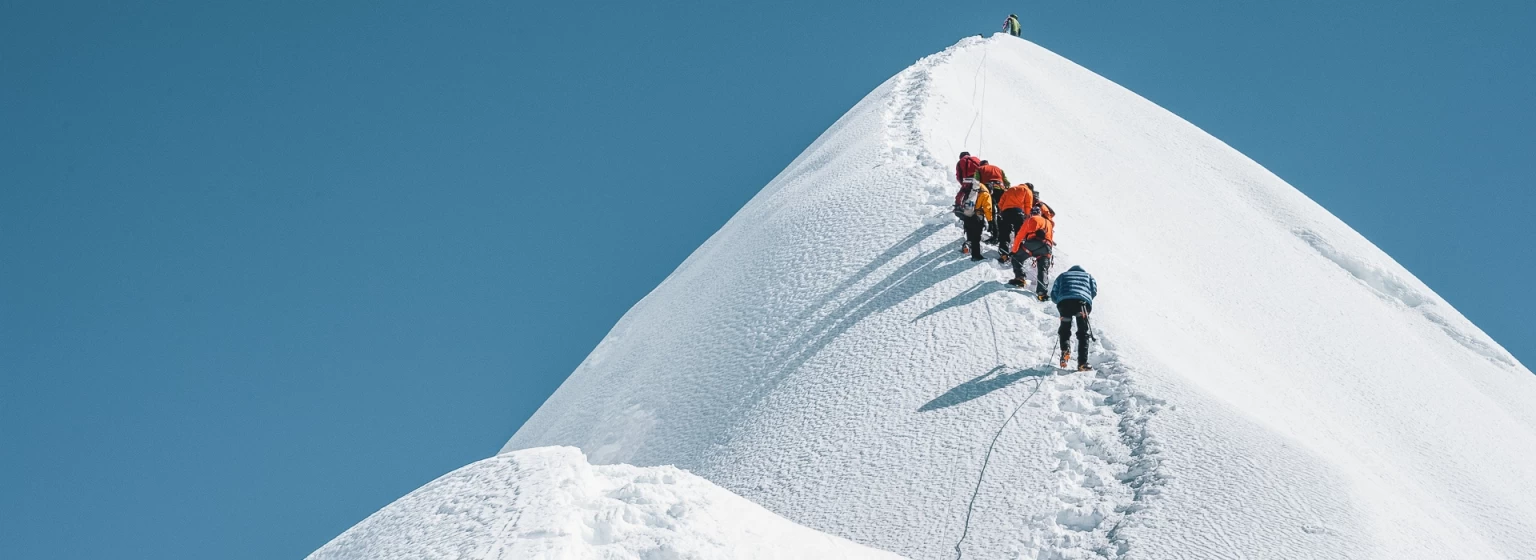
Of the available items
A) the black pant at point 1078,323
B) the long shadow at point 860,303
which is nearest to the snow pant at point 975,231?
the long shadow at point 860,303

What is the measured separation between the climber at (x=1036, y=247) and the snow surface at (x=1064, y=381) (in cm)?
36

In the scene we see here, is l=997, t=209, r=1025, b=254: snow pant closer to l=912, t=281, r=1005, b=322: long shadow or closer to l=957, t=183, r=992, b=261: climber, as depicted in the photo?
l=957, t=183, r=992, b=261: climber

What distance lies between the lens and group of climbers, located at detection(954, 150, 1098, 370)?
11.9 metres

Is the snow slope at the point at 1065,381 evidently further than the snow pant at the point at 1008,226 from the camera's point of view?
No

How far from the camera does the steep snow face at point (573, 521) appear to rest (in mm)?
7930

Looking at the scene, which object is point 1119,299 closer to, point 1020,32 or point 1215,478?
point 1215,478

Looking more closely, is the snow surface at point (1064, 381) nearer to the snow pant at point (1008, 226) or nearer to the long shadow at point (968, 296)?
the long shadow at point (968, 296)

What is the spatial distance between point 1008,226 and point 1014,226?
176mm

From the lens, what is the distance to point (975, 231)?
14.5m

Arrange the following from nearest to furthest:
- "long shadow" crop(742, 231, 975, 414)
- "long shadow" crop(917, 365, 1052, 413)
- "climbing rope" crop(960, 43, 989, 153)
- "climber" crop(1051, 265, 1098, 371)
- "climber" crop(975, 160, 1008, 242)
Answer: "climber" crop(1051, 265, 1098, 371) < "long shadow" crop(917, 365, 1052, 413) < "long shadow" crop(742, 231, 975, 414) < "climber" crop(975, 160, 1008, 242) < "climbing rope" crop(960, 43, 989, 153)

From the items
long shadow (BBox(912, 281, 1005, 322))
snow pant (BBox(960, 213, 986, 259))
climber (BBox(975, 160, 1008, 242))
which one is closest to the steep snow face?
long shadow (BBox(912, 281, 1005, 322))

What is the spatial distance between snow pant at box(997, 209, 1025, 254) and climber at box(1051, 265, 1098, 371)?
80.6 inches

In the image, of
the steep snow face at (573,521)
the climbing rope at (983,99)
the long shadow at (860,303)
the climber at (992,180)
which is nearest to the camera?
the steep snow face at (573,521)

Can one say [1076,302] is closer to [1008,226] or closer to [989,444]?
[989,444]
